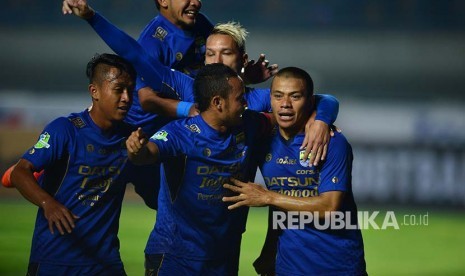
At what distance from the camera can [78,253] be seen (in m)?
5.42

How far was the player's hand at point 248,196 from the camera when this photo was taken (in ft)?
17.5

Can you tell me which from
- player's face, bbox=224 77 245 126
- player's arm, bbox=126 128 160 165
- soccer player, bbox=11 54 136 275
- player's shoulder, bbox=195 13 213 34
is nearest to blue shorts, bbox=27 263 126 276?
soccer player, bbox=11 54 136 275

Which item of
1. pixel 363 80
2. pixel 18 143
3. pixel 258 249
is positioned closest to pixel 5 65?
pixel 18 143

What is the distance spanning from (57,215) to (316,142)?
5.03 feet

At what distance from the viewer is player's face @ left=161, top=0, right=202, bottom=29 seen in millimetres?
6293

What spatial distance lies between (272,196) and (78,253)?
1.17 metres

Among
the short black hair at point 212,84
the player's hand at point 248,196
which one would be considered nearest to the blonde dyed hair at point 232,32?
the short black hair at point 212,84

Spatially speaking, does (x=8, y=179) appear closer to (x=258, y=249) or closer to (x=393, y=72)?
(x=258, y=249)

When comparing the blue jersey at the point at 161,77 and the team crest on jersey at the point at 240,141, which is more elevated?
the blue jersey at the point at 161,77

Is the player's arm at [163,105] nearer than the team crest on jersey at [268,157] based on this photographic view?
No

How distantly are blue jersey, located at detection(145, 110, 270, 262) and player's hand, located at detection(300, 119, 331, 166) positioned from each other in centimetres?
36

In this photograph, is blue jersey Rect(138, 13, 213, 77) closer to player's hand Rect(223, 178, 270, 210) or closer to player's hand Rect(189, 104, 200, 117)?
player's hand Rect(189, 104, 200, 117)

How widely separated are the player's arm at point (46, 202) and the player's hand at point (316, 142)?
140 cm

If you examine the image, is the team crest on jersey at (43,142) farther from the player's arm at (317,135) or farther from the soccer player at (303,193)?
the player's arm at (317,135)
